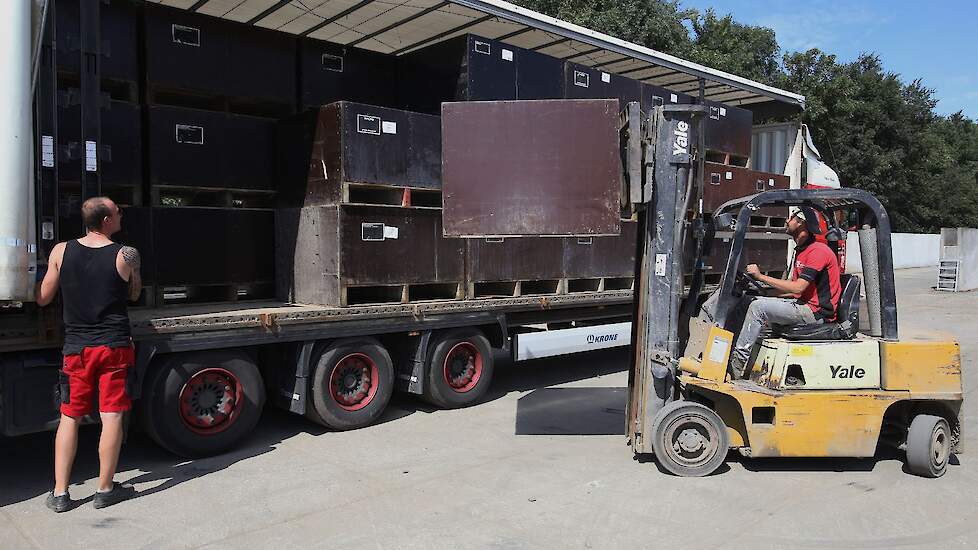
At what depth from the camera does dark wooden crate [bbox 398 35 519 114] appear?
717 cm

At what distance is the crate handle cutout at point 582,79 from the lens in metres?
8.16

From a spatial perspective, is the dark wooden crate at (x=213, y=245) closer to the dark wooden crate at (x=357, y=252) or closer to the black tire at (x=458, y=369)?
the dark wooden crate at (x=357, y=252)

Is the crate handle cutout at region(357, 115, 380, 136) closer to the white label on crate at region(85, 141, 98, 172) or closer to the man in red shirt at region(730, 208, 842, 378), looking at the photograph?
the white label on crate at region(85, 141, 98, 172)

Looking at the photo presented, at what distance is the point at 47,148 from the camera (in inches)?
183

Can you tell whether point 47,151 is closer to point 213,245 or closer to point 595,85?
point 213,245

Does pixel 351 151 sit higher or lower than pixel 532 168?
higher

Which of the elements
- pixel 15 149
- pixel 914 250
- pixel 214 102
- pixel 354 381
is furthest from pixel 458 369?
pixel 914 250

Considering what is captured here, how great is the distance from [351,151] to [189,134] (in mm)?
1423

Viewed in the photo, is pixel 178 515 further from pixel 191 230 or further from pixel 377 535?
pixel 191 230

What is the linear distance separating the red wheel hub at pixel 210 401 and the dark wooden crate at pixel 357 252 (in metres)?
1.08

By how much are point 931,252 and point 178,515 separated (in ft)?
130

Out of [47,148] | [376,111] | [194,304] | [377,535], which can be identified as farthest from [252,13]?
[377,535]

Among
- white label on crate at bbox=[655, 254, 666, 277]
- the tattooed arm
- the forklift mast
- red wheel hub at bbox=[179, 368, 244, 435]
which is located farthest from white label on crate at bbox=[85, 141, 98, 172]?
white label on crate at bbox=[655, 254, 666, 277]

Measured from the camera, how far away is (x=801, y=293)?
Result: 5.39 meters
